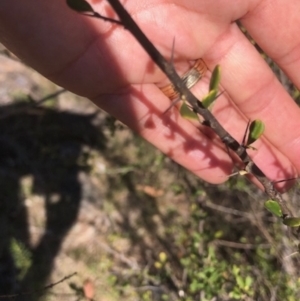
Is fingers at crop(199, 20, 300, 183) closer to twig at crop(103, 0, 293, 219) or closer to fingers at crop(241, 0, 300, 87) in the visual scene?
fingers at crop(241, 0, 300, 87)

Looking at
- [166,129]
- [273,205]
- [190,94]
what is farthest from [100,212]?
[190,94]

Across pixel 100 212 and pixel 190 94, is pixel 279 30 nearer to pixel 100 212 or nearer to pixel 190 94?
pixel 190 94

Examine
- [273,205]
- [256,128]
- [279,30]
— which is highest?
[279,30]

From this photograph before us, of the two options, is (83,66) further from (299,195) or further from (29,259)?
(29,259)

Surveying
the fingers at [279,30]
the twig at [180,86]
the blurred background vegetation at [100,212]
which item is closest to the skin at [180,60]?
the fingers at [279,30]

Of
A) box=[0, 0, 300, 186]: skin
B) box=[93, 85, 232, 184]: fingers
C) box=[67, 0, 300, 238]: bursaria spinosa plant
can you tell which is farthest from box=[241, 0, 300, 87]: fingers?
box=[67, 0, 300, 238]: bursaria spinosa plant

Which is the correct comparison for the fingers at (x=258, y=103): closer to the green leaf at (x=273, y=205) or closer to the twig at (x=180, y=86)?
the twig at (x=180, y=86)

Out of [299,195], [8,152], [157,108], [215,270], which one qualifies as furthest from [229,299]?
[8,152]
